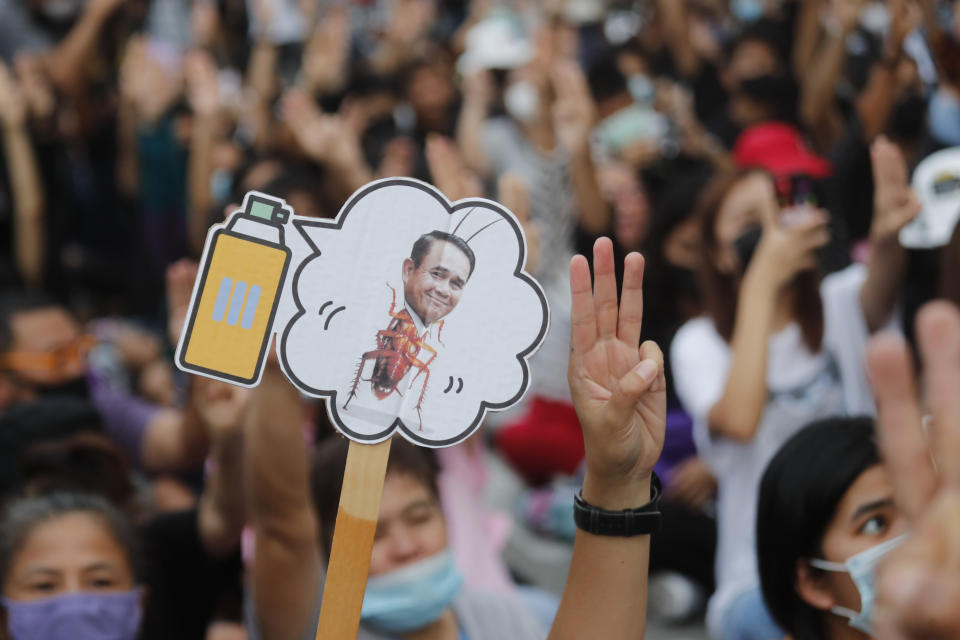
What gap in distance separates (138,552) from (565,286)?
232cm

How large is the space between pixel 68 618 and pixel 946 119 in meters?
2.75

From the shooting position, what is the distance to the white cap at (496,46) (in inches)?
251

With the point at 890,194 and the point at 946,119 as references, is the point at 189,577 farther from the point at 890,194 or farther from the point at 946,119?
the point at 946,119

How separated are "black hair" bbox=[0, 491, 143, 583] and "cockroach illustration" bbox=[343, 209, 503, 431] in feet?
2.95

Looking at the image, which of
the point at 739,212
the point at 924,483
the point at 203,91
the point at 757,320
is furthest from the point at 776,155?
the point at 924,483

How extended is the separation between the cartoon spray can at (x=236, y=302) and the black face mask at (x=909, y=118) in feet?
9.24

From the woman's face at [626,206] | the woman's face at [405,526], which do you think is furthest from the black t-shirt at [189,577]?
the woman's face at [626,206]

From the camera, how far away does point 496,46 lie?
253 inches

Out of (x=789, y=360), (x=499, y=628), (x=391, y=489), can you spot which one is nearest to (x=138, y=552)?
(x=391, y=489)

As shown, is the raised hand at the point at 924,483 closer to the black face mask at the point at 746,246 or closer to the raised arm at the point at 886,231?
the raised arm at the point at 886,231

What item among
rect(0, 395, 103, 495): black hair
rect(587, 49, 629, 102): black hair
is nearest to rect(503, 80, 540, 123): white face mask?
rect(587, 49, 629, 102): black hair

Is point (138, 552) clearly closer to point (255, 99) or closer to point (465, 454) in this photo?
point (465, 454)

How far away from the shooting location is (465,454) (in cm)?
283

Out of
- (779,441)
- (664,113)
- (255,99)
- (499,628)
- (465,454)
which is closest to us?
(499,628)
